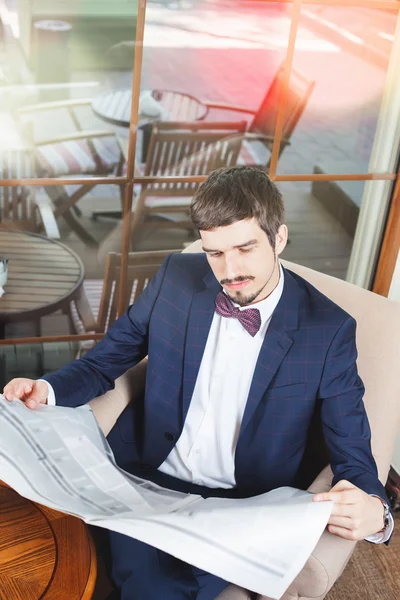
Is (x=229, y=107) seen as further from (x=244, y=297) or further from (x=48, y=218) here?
(x=244, y=297)

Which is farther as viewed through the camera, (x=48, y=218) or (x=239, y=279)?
(x=48, y=218)

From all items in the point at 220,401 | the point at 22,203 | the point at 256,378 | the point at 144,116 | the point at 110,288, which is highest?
the point at 144,116

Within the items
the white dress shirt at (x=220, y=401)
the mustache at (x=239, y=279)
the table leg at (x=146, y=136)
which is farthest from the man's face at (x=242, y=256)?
the table leg at (x=146, y=136)

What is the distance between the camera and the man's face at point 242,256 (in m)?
1.46

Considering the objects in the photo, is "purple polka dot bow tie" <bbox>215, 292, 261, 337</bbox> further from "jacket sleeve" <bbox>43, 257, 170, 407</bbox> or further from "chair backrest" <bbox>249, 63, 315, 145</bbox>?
"chair backrest" <bbox>249, 63, 315, 145</bbox>

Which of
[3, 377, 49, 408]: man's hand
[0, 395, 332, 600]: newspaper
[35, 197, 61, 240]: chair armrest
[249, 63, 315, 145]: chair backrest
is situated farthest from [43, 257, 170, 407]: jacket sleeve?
[249, 63, 315, 145]: chair backrest

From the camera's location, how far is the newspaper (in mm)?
1228

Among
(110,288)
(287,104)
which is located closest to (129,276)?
(110,288)

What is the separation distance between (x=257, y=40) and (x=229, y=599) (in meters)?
1.65

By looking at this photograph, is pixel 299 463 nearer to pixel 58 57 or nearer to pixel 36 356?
pixel 36 356

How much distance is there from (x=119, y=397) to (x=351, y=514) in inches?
28.5

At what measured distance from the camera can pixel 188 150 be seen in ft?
7.25

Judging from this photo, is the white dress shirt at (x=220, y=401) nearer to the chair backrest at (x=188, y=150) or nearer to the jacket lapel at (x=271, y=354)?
the jacket lapel at (x=271, y=354)

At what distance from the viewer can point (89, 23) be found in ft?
6.45
